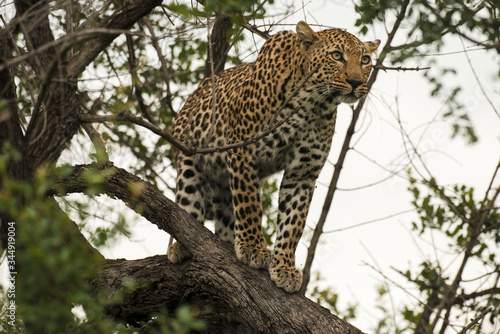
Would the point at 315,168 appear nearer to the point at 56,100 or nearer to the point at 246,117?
the point at 246,117

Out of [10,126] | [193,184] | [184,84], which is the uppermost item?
[184,84]

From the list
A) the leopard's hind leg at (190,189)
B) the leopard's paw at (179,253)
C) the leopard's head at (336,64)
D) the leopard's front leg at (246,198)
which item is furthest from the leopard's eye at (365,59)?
the leopard's paw at (179,253)

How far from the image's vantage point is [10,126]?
5.63 meters

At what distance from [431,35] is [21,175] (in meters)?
3.04

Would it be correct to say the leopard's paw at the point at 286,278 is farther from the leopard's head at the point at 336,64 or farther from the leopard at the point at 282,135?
the leopard's head at the point at 336,64

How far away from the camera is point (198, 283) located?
6801 mm

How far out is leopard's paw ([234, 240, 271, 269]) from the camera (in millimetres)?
6969

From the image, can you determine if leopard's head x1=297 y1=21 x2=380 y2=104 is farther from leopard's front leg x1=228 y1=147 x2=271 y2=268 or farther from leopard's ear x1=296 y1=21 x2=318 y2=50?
leopard's front leg x1=228 y1=147 x2=271 y2=268

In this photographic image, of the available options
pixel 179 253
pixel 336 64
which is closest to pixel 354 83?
pixel 336 64

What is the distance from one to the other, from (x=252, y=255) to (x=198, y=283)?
0.57 meters

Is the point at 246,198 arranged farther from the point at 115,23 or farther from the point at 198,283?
the point at 115,23

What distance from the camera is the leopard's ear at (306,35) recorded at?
23.5 feet

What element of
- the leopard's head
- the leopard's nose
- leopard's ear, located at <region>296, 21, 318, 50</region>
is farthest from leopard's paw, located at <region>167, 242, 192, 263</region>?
leopard's ear, located at <region>296, 21, 318, 50</region>

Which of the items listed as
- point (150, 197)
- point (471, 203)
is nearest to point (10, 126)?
point (150, 197)
